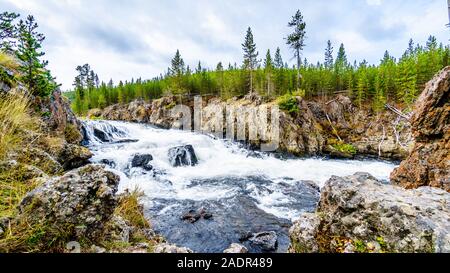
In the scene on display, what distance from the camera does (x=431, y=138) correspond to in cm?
716

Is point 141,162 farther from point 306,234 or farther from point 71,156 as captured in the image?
point 306,234

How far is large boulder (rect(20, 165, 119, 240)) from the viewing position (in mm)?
2949

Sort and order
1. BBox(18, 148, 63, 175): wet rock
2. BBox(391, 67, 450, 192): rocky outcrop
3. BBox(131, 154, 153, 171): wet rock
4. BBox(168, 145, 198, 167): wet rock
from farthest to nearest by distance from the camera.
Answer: BBox(168, 145, 198, 167): wet rock < BBox(131, 154, 153, 171): wet rock < BBox(391, 67, 450, 192): rocky outcrop < BBox(18, 148, 63, 175): wet rock

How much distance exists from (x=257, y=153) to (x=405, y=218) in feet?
75.8

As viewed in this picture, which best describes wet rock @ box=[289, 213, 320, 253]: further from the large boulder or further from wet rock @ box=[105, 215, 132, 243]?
the large boulder

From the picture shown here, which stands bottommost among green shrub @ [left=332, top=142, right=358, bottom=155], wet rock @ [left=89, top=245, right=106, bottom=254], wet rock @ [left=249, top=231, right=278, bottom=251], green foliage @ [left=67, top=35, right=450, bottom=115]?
wet rock @ [left=249, top=231, right=278, bottom=251]

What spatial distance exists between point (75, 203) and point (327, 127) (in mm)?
36751

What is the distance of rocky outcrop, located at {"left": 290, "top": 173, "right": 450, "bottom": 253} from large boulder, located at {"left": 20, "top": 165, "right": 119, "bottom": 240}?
3290 millimetres

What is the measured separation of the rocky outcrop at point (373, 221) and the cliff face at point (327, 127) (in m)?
21.8

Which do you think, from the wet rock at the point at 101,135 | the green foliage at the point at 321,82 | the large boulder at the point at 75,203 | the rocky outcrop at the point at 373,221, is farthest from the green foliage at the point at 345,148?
the large boulder at the point at 75,203

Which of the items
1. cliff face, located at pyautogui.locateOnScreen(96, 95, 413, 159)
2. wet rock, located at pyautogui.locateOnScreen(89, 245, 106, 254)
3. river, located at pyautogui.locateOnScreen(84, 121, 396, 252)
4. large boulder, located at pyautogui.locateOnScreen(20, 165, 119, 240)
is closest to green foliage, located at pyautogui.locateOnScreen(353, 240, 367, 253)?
wet rock, located at pyautogui.locateOnScreen(89, 245, 106, 254)

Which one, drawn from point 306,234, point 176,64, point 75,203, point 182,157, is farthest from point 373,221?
point 176,64

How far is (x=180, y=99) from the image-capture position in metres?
51.9
